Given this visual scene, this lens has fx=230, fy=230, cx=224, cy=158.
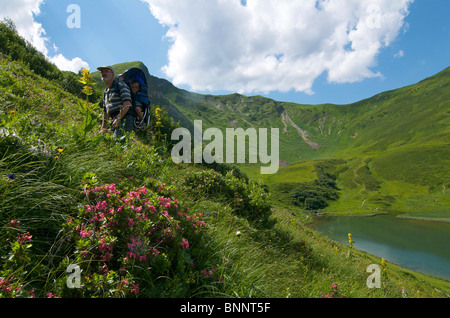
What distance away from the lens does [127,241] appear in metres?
2.22

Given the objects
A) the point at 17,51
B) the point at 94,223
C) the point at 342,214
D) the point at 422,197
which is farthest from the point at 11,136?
the point at 422,197

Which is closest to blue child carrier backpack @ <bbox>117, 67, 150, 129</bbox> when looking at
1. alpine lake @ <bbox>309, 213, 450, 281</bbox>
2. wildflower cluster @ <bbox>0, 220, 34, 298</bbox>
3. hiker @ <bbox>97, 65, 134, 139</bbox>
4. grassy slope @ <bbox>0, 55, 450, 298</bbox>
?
hiker @ <bbox>97, 65, 134, 139</bbox>

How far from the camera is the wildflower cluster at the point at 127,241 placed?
76.0 inches

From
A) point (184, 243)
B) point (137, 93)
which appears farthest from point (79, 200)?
point (137, 93)

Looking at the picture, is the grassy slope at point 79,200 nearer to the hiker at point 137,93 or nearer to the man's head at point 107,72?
the man's head at point 107,72

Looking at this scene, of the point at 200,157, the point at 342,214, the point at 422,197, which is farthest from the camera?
the point at 422,197

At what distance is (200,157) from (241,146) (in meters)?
186

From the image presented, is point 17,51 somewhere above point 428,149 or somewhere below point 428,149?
below

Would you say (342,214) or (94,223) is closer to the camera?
(94,223)

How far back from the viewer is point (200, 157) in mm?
10195

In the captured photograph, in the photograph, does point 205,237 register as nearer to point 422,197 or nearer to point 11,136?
point 11,136

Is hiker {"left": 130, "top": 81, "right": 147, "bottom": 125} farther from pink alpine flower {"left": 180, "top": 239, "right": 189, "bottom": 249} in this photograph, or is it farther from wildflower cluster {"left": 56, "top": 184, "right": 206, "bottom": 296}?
pink alpine flower {"left": 180, "top": 239, "right": 189, "bottom": 249}

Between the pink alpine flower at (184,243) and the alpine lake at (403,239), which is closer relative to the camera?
the pink alpine flower at (184,243)
